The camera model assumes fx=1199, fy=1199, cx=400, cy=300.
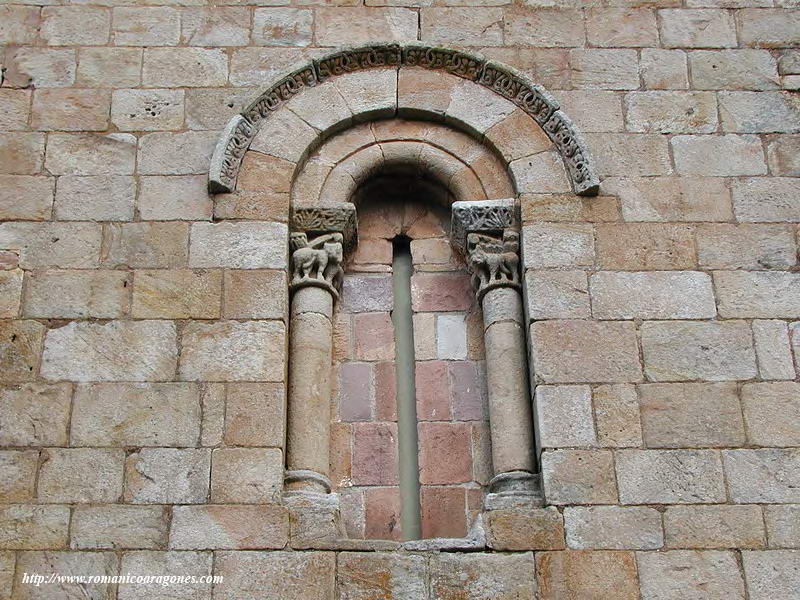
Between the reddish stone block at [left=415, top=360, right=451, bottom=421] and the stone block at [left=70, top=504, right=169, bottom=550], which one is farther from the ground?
the reddish stone block at [left=415, top=360, right=451, bottom=421]

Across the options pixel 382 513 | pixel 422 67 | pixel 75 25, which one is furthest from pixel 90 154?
pixel 382 513

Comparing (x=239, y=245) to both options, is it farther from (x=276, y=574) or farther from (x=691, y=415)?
(x=691, y=415)

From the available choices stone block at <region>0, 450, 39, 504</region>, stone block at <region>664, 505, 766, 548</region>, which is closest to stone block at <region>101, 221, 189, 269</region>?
stone block at <region>0, 450, 39, 504</region>

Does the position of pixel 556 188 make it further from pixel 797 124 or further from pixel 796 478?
pixel 796 478

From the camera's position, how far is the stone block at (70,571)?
19.9 ft

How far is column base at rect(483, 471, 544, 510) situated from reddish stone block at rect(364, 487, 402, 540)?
52 centimetres

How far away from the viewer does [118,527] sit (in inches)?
246

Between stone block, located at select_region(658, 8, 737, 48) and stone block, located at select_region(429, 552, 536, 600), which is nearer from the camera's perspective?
stone block, located at select_region(429, 552, 536, 600)

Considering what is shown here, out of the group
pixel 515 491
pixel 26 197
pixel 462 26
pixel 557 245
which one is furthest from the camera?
pixel 462 26

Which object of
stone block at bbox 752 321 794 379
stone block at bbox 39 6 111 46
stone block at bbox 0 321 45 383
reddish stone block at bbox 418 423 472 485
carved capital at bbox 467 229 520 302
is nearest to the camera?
stone block at bbox 0 321 45 383

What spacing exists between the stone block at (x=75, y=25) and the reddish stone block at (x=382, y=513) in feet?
11.4

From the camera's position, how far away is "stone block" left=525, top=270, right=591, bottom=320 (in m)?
6.92

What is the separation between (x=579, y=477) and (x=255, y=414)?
179cm

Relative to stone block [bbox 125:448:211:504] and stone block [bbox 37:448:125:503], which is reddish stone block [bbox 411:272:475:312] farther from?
stone block [bbox 37:448:125:503]
